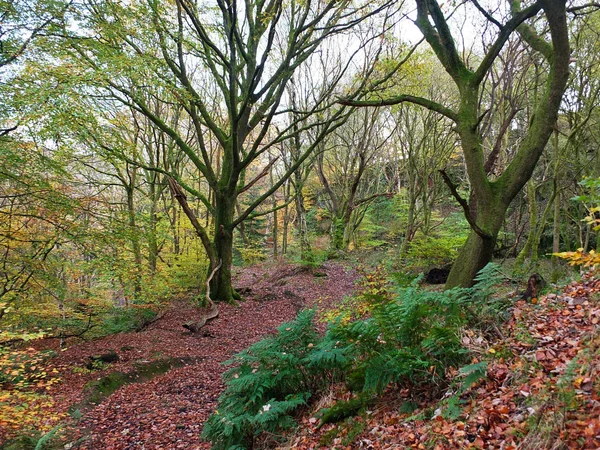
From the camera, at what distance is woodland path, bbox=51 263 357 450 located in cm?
466

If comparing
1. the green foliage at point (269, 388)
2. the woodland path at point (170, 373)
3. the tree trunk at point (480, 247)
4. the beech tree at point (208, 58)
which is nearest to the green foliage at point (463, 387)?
the green foliage at point (269, 388)

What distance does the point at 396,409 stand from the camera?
10.5 ft

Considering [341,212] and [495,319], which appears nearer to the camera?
[495,319]

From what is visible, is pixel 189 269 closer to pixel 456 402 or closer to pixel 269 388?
pixel 269 388

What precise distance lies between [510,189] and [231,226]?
827 cm

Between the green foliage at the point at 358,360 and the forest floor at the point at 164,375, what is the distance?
0.99 meters

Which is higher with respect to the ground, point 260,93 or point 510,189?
point 260,93

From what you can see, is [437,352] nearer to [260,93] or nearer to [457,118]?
[457,118]

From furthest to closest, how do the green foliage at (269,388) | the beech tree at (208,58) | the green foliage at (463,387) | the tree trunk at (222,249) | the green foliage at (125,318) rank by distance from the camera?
1. the tree trunk at (222,249)
2. the green foliage at (125,318)
3. the beech tree at (208,58)
4. the green foliage at (269,388)
5. the green foliage at (463,387)

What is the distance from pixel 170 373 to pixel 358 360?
4.57 meters

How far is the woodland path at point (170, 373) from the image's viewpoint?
4.66 m

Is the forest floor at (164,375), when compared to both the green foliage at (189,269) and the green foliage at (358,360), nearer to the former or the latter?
the green foliage at (189,269)

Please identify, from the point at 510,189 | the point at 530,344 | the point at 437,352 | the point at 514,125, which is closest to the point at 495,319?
the point at 530,344

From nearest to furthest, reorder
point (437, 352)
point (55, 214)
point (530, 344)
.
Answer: point (530, 344), point (437, 352), point (55, 214)
